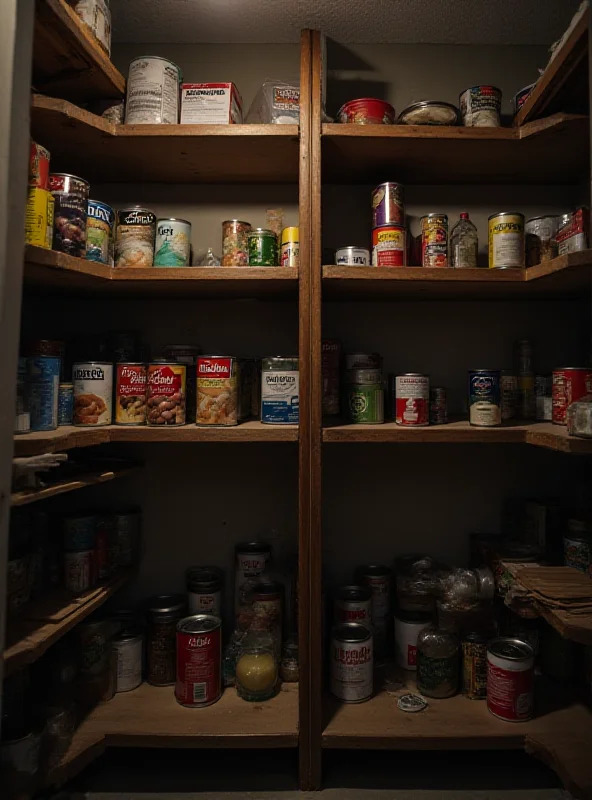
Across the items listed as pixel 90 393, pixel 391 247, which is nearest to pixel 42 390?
pixel 90 393

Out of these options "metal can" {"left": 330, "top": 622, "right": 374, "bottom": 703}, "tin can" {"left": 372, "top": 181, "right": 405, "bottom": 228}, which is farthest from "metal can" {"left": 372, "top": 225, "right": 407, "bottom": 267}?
"metal can" {"left": 330, "top": 622, "right": 374, "bottom": 703}

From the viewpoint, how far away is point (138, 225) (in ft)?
4.51

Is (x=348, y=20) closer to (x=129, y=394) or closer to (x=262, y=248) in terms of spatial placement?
(x=262, y=248)

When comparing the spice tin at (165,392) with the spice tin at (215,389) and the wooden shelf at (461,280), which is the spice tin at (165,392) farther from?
the wooden shelf at (461,280)

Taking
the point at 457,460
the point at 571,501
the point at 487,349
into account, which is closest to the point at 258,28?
the point at 487,349

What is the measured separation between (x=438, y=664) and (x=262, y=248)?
121 cm

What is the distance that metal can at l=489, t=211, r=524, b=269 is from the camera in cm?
134

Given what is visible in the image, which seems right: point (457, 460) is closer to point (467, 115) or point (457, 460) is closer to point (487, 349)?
point (487, 349)

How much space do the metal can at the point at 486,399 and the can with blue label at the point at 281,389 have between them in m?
0.47

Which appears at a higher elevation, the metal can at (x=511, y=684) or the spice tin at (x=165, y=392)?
the spice tin at (x=165, y=392)

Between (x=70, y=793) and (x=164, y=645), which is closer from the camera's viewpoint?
(x=70, y=793)

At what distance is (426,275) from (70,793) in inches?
61.8

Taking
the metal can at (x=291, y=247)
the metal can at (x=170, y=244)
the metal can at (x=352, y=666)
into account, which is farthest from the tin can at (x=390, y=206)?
the metal can at (x=352, y=666)

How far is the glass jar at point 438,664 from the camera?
1.36 meters
